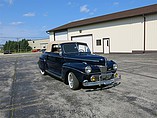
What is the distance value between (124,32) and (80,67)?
55.2 ft

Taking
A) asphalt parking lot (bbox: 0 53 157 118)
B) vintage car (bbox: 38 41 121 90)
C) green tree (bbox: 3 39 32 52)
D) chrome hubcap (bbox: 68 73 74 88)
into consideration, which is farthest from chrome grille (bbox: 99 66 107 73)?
green tree (bbox: 3 39 32 52)

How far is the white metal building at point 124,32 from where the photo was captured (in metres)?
18.1

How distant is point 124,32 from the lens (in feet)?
67.8

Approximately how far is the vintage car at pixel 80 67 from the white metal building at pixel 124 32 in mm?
13725

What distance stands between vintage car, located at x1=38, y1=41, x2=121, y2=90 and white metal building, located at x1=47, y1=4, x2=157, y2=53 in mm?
13725

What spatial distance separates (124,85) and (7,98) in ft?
13.5

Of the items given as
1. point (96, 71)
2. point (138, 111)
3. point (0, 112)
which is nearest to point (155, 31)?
point (96, 71)

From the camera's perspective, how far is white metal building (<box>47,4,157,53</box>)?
18.1 meters

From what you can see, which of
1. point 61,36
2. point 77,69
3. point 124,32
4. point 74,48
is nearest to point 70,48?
point 74,48

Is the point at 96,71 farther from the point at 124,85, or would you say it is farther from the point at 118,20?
the point at 118,20

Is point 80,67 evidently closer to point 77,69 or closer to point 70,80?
point 77,69

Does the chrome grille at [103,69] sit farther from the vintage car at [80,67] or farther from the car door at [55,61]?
the car door at [55,61]

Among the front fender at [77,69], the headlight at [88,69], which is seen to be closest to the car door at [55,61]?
the front fender at [77,69]

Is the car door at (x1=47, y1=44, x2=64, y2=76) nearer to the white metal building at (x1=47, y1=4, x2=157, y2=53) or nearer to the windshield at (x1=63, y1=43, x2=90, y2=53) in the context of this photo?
the windshield at (x1=63, y1=43, x2=90, y2=53)
